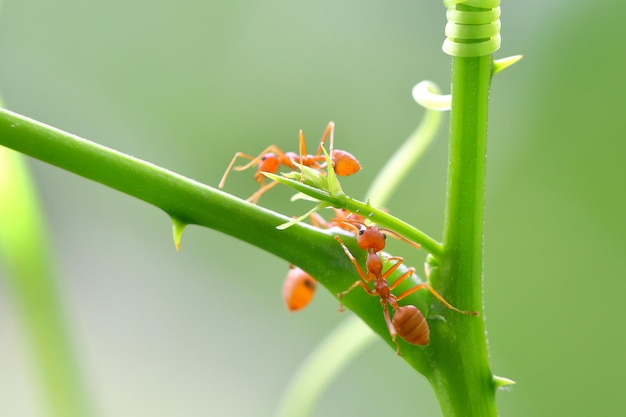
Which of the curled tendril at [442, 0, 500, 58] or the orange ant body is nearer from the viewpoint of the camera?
the curled tendril at [442, 0, 500, 58]

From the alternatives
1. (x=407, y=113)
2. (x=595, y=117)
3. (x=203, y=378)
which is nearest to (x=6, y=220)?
(x=203, y=378)

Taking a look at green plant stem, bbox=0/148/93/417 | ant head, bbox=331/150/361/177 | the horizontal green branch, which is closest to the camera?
the horizontal green branch

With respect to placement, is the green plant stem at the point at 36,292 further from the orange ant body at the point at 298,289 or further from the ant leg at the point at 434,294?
the ant leg at the point at 434,294

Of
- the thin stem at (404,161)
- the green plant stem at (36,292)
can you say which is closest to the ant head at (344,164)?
the thin stem at (404,161)

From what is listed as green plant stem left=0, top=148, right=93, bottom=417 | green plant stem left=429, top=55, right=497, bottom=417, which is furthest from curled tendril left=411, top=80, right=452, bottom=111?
green plant stem left=0, top=148, right=93, bottom=417

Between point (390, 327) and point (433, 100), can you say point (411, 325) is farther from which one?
point (433, 100)

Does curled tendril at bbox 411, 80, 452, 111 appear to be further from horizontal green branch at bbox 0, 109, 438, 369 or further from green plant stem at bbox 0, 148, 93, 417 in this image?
green plant stem at bbox 0, 148, 93, 417

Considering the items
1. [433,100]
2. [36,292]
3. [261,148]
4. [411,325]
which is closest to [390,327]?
[411,325]

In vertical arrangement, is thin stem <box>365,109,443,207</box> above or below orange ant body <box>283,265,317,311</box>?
above
